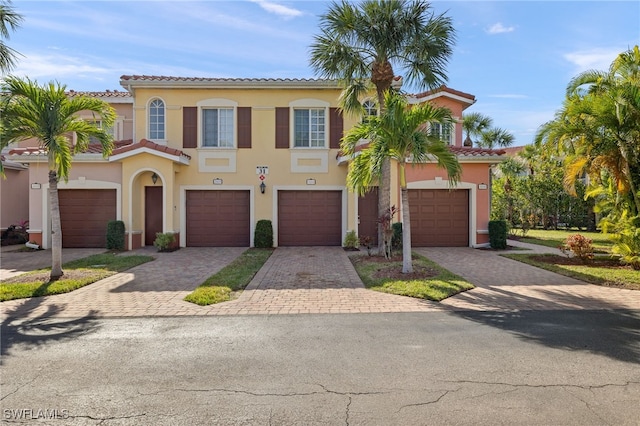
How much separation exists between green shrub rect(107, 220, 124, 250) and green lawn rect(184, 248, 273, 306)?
4.90 m

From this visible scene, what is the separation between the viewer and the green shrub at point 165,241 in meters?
14.0

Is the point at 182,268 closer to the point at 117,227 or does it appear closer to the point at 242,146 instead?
the point at 117,227

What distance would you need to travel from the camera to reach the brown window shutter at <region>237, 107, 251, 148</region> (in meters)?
15.8

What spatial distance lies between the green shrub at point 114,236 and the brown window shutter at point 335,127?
864 cm

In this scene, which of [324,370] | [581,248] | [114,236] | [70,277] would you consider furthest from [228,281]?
[581,248]

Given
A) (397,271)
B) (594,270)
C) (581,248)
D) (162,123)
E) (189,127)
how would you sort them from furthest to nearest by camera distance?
(162,123)
(189,127)
(581,248)
(594,270)
(397,271)

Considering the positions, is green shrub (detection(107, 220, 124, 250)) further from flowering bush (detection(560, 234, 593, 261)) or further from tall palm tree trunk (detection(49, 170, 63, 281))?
flowering bush (detection(560, 234, 593, 261))

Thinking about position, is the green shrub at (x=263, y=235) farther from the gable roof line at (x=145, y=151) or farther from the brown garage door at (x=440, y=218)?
the brown garage door at (x=440, y=218)

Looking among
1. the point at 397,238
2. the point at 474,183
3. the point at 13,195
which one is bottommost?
the point at 397,238

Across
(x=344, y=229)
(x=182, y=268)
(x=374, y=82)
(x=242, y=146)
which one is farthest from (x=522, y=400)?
(x=242, y=146)

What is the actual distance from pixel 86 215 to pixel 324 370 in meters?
14.4

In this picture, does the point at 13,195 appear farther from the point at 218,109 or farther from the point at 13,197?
the point at 218,109

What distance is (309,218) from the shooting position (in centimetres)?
1603

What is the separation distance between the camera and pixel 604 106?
390 inches
